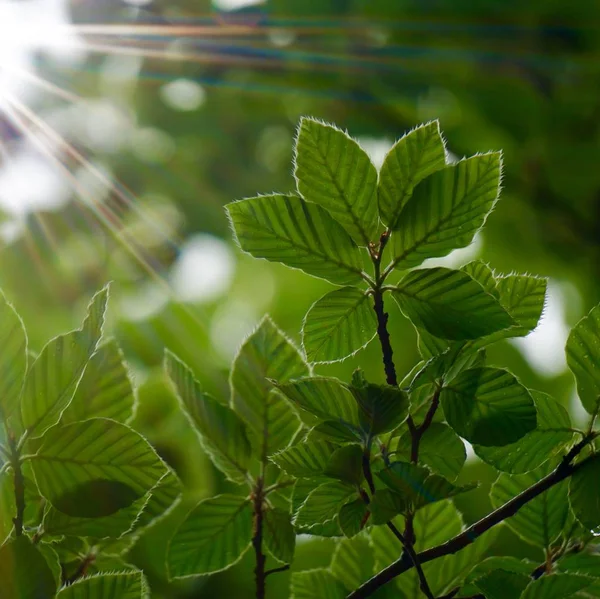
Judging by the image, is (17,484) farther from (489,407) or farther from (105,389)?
(489,407)

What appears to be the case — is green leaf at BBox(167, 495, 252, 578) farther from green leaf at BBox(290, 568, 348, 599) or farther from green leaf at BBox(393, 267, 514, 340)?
green leaf at BBox(393, 267, 514, 340)

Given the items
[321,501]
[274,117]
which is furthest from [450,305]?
[274,117]

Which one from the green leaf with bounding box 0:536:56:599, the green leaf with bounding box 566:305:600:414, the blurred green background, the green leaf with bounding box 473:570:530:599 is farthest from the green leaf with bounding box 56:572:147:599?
the blurred green background

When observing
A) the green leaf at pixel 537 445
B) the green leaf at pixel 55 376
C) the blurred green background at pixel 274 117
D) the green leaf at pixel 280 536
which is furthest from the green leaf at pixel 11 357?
the blurred green background at pixel 274 117

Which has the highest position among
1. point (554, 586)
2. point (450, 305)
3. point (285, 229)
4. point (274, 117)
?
point (274, 117)

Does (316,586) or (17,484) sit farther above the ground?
(17,484)

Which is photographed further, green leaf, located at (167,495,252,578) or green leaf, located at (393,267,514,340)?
green leaf, located at (167,495,252,578)

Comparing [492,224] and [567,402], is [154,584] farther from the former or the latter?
[492,224]
